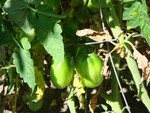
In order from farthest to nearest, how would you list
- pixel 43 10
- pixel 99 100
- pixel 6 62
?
pixel 99 100, pixel 6 62, pixel 43 10

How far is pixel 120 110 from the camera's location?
1.36 m

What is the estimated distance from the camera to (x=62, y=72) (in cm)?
122

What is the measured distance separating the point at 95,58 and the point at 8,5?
0.34 metres

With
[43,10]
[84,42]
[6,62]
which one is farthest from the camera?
[84,42]

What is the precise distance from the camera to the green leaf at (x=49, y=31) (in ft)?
3.34

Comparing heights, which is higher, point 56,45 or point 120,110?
point 56,45

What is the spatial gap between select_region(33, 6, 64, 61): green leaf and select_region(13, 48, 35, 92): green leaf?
61mm

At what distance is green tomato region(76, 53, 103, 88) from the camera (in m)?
1.22

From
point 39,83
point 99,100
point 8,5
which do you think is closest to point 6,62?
point 39,83

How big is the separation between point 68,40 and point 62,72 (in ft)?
0.42

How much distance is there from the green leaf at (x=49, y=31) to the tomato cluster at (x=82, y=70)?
0.63 ft

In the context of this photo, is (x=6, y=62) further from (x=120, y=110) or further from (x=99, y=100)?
(x=99, y=100)

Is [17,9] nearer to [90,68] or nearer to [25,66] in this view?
[25,66]

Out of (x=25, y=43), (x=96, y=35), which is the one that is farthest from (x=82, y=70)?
(x=25, y=43)
